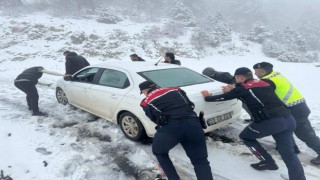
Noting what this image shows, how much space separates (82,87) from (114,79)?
1.17m

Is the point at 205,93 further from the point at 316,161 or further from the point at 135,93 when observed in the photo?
the point at 316,161

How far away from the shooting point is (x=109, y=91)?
5.61m

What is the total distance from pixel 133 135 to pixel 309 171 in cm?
298

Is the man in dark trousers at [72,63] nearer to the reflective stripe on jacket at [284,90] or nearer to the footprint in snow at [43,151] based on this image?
the footprint in snow at [43,151]

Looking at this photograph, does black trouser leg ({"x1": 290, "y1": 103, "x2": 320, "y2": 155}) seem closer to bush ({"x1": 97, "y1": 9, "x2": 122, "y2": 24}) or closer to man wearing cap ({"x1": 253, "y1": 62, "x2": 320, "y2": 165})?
man wearing cap ({"x1": 253, "y1": 62, "x2": 320, "y2": 165})

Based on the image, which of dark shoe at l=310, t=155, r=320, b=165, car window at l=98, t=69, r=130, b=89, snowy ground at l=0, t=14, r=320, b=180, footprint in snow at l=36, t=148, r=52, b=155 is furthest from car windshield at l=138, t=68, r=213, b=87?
dark shoe at l=310, t=155, r=320, b=165

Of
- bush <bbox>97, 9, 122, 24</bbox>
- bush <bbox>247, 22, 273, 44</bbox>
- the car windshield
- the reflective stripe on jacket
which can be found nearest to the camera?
the reflective stripe on jacket

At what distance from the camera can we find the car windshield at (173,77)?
515cm

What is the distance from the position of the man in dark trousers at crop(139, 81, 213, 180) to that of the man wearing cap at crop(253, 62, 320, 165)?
5.20 feet

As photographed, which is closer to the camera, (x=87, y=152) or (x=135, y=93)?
(x=87, y=152)

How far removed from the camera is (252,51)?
976 inches

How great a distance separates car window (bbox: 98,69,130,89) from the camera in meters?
5.43

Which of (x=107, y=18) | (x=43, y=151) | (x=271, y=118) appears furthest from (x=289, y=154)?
(x=107, y=18)

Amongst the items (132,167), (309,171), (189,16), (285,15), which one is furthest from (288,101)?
(285,15)
